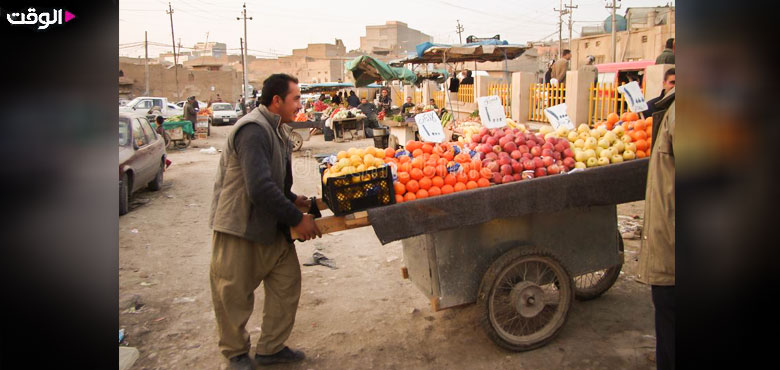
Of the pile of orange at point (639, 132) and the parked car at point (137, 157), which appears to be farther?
the parked car at point (137, 157)

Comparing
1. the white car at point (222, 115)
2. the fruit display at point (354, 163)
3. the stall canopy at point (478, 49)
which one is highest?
the stall canopy at point (478, 49)

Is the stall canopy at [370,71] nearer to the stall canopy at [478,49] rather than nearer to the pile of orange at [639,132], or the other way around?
the stall canopy at [478,49]

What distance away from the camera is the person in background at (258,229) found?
9.95 feet

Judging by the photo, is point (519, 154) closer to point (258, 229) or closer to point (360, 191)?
point (360, 191)

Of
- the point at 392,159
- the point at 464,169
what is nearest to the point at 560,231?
the point at 464,169

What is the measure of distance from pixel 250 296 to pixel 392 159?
138cm

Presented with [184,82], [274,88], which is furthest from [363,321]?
[184,82]

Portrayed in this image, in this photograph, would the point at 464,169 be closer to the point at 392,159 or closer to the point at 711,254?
the point at 392,159

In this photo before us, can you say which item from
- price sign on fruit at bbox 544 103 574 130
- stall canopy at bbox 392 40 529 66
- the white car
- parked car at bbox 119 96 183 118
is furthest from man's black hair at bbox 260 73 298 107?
the white car

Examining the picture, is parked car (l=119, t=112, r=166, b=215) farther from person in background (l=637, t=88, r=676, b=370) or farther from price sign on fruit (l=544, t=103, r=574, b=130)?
person in background (l=637, t=88, r=676, b=370)

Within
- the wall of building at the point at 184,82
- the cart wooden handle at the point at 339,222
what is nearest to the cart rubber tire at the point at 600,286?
the cart wooden handle at the point at 339,222

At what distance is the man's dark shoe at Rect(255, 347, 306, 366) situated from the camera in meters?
3.46

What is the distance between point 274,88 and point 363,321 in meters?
2.02

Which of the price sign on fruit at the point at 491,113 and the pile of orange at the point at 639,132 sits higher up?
the price sign on fruit at the point at 491,113
